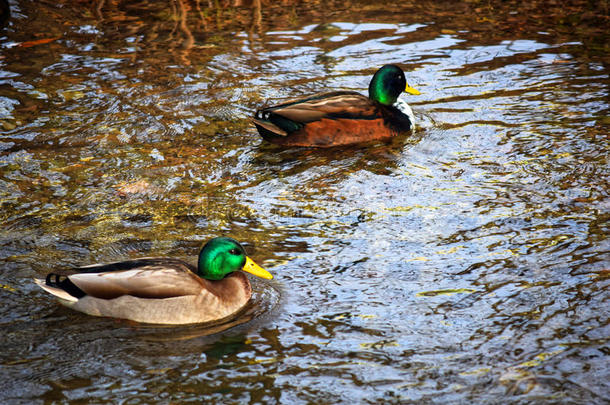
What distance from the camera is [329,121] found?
28.6 feet

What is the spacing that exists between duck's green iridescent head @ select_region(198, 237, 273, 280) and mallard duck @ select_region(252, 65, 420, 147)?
309 cm

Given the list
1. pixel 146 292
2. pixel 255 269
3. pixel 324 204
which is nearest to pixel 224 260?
pixel 255 269

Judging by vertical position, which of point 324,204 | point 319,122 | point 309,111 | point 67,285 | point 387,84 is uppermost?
point 387,84

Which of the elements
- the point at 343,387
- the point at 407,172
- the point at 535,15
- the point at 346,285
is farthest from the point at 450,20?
the point at 343,387

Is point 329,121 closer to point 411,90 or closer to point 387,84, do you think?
point 387,84

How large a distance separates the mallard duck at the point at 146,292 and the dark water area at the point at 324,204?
0.10 metres

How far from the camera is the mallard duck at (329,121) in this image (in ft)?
28.6

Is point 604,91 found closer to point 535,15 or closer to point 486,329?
point 535,15

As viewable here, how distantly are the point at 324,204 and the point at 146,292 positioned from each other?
7.50 ft

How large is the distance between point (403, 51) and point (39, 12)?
6367 millimetres

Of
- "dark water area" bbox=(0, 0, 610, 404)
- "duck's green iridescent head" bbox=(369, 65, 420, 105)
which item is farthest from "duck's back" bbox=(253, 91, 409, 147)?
"duck's green iridescent head" bbox=(369, 65, 420, 105)

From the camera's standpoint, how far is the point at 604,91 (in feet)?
31.5

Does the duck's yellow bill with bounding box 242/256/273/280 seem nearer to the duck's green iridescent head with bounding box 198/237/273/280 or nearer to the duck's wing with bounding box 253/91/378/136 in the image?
the duck's green iridescent head with bounding box 198/237/273/280

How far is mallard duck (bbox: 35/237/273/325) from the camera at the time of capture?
5492 millimetres
